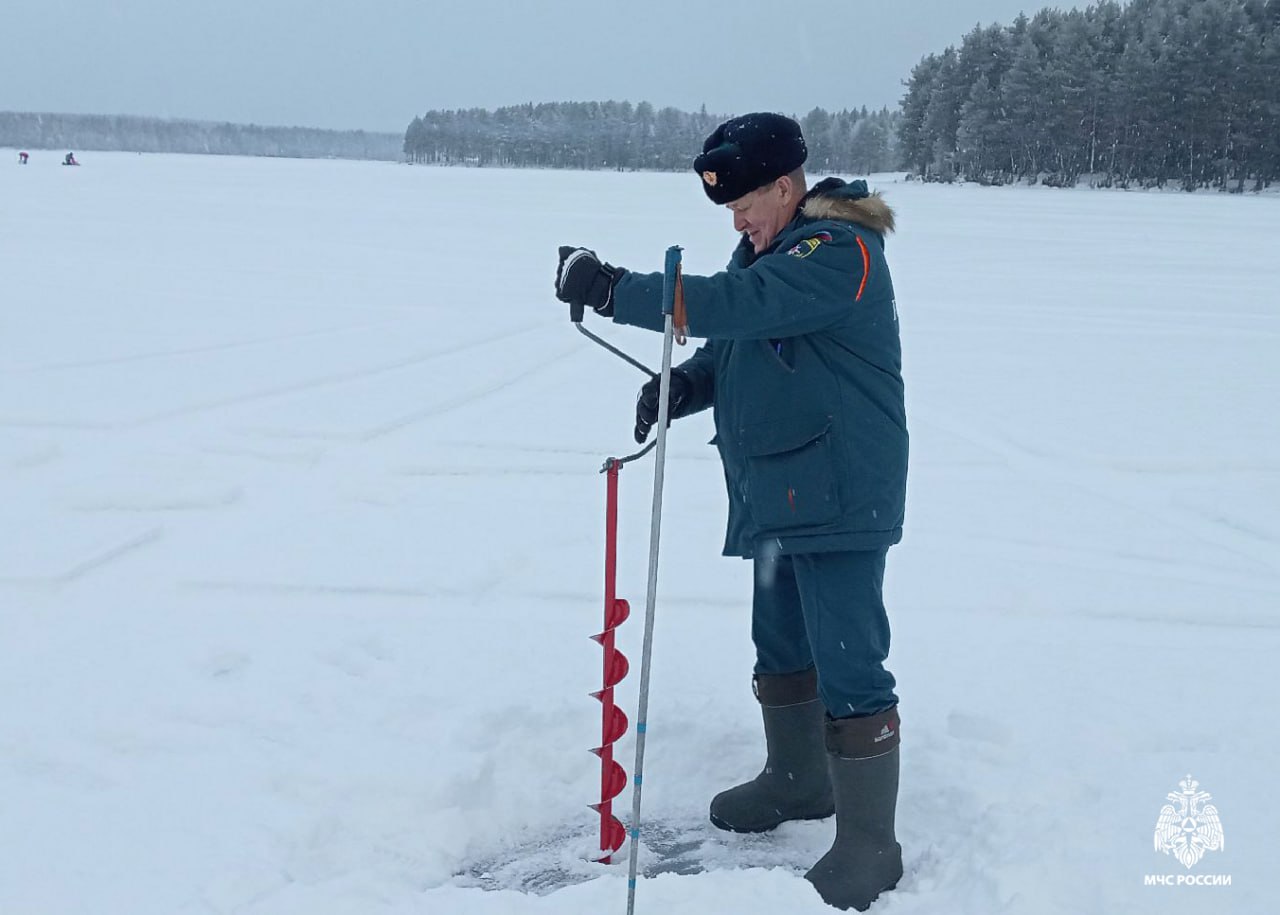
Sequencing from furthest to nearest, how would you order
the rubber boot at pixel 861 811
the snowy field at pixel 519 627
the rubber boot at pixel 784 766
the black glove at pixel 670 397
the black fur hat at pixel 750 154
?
the rubber boot at pixel 784 766
the black glove at pixel 670 397
the snowy field at pixel 519 627
the rubber boot at pixel 861 811
the black fur hat at pixel 750 154

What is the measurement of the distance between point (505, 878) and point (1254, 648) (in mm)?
2853

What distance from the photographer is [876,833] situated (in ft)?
8.33

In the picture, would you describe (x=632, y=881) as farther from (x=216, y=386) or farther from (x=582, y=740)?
(x=216, y=386)

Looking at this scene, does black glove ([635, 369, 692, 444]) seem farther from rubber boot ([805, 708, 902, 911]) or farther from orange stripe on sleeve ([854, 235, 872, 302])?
rubber boot ([805, 708, 902, 911])

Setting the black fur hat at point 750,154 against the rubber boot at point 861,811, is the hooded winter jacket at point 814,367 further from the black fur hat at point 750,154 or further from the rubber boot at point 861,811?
the rubber boot at point 861,811

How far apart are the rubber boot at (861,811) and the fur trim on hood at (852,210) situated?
Answer: 44.6 inches

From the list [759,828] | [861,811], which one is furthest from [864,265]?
[759,828]

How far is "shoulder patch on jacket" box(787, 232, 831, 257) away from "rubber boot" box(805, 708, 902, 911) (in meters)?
1.08

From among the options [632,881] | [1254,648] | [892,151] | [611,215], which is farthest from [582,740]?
[892,151]

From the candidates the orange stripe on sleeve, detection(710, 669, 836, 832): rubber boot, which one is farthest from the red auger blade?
the orange stripe on sleeve

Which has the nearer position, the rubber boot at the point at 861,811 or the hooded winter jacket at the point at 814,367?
the hooded winter jacket at the point at 814,367

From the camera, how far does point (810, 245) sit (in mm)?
2252

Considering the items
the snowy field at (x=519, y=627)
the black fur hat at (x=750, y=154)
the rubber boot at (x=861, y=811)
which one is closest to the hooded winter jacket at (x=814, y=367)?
the black fur hat at (x=750, y=154)

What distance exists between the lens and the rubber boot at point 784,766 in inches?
113
